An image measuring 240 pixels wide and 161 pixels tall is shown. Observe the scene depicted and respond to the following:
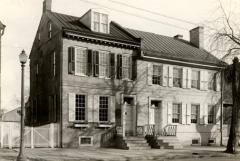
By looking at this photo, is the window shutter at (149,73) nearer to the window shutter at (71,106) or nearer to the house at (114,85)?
the house at (114,85)

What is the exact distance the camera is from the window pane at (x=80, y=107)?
22.0 meters

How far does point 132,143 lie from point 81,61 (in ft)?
19.4

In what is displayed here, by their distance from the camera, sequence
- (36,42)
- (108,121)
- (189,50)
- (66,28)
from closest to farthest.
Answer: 1. (66,28)
2. (108,121)
3. (36,42)
4. (189,50)

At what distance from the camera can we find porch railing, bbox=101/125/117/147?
22672 millimetres

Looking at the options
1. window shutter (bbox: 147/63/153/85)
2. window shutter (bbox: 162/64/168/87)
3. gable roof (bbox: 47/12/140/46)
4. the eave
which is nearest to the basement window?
window shutter (bbox: 147/63/153/85)

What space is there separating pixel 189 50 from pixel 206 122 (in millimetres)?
6068

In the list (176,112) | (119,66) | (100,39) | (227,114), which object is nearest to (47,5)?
(100,39)

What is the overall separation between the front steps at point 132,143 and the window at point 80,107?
2.70 m

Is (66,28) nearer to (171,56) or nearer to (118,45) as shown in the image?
(118,45)

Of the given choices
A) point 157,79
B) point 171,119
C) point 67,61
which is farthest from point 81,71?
point 171,119

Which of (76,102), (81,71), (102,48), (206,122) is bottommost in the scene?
(206,122)

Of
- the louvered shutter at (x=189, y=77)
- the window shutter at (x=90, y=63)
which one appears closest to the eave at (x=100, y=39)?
the window shutter at (x=90, y=63)

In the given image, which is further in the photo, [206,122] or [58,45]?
[206,122]

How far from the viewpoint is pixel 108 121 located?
2300cm
